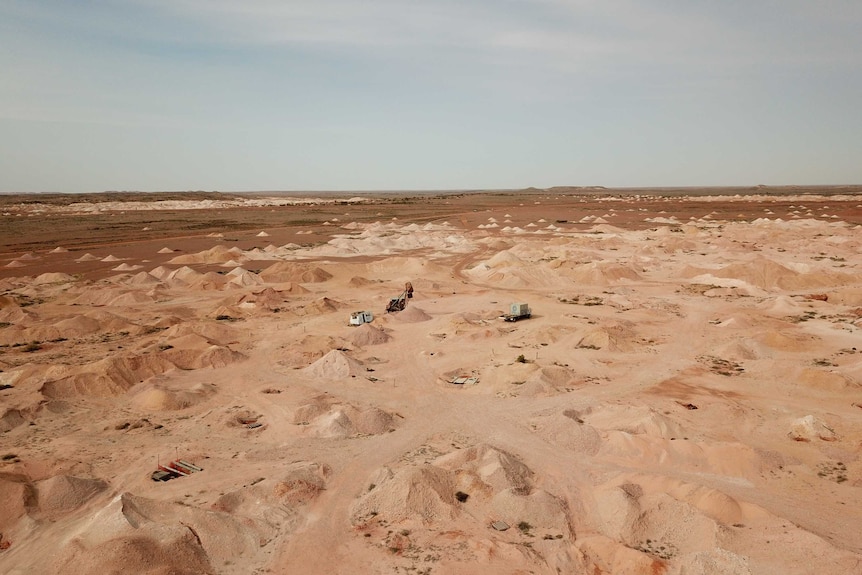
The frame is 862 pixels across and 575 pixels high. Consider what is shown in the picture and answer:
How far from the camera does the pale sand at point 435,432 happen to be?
1698 centimetres

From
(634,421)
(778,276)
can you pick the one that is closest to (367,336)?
(634,421)

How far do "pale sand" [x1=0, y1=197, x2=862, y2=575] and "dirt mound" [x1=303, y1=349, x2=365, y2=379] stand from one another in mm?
180

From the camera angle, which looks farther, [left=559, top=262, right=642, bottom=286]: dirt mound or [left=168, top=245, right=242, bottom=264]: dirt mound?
[left=168, top=245, right=242, bottom=264]: dirt mound

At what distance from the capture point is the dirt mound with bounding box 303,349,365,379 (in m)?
32.3

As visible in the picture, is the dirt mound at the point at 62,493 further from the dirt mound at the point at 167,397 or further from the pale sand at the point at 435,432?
the dirt mound at the point at 167,397

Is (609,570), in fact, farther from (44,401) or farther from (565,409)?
(44,401)

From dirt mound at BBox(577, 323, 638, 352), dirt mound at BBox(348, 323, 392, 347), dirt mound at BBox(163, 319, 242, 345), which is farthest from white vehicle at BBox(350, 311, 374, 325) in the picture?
dirt mound at BBox(577, 323, 638, 352)

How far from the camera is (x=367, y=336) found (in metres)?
39.0

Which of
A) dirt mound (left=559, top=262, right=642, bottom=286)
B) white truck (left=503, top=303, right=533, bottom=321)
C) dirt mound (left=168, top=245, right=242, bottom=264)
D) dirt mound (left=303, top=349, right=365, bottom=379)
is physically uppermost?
dirt mound (left=168, top=245, right=242, bottom=264)

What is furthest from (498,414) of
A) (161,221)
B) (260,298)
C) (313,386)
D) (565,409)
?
(161,221)

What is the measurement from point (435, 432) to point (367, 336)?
49.2 feet

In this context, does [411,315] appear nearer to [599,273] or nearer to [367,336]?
[367,336]

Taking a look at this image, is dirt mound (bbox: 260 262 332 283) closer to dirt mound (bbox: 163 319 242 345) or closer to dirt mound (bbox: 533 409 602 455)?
dirt mound (bbox: 163 319 242 345)

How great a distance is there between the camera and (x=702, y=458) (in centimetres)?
2223
